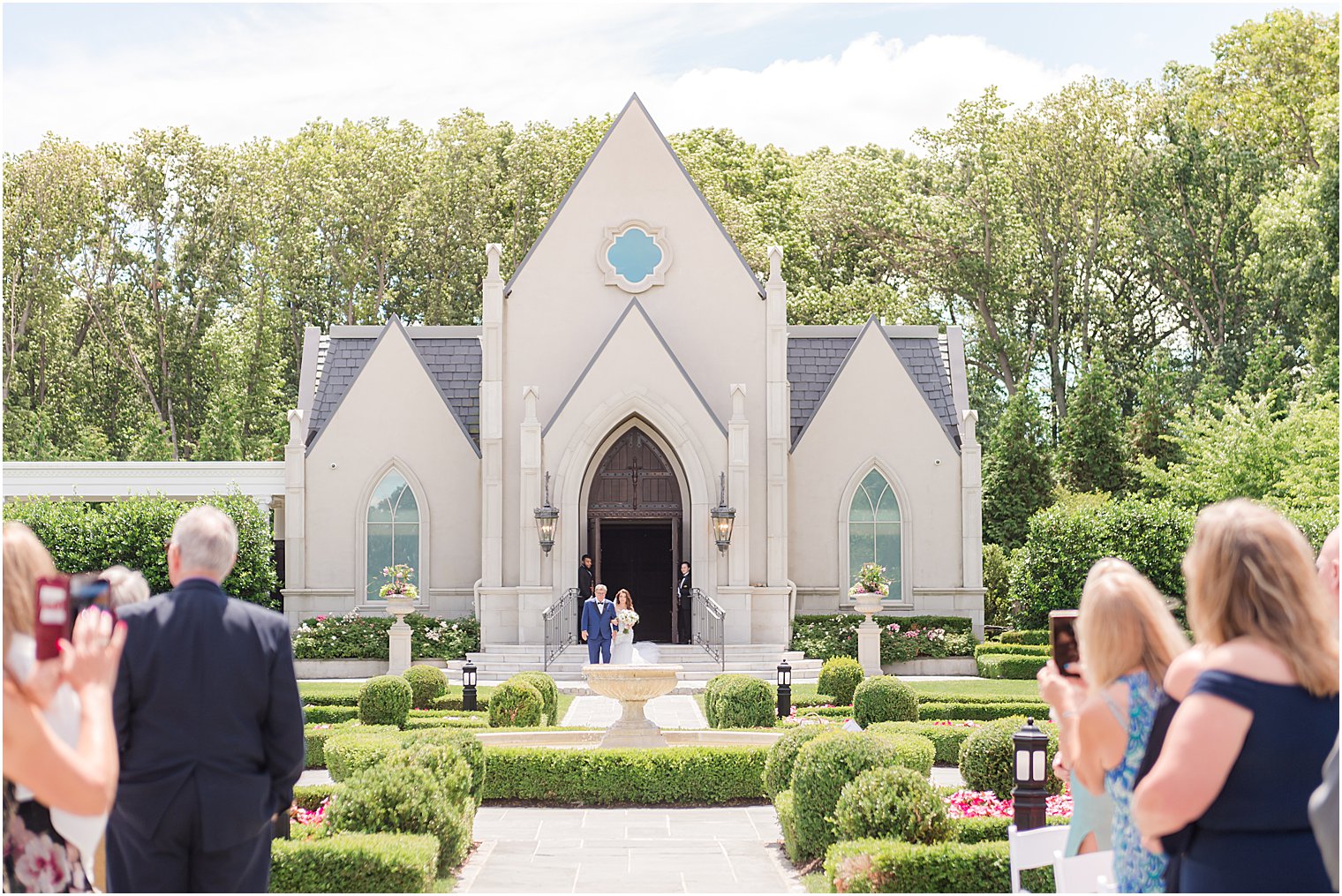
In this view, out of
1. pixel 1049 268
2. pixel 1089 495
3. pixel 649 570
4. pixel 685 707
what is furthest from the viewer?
pixel 1049 268

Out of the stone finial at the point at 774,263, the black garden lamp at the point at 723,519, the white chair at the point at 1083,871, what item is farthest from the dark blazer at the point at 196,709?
the stone finial at the point at 774,263

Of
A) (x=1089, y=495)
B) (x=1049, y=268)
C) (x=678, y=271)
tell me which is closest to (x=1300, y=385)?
(x=1089, y=495)

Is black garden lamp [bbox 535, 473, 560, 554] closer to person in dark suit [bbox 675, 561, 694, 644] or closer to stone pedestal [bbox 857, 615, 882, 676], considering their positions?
person in dark suit [bbox 675, 561, 694, 644]

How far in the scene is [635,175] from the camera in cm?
2972

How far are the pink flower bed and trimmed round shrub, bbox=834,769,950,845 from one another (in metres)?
0.99

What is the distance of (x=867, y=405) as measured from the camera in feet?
99.5

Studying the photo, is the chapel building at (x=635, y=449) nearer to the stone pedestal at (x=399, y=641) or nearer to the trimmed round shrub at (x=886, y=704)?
the stone pedestal at (x=399, y=641)

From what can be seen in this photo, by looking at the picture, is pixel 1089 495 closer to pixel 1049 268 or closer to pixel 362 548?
pixel 1049 268

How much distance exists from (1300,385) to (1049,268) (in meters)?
12.7

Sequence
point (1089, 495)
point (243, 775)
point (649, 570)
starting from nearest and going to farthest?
point (243, 775) < point (649, 570) < point (1089, 495)

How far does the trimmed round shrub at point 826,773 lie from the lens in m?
9.91

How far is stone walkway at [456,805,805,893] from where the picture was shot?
9750mm

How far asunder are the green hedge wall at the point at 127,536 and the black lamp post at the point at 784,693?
13.5m

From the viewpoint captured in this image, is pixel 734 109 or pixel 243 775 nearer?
pixel 243 775
